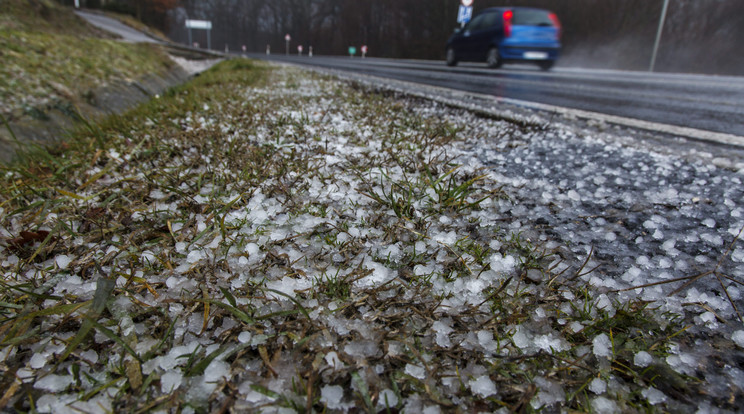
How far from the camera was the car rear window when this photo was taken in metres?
8.84

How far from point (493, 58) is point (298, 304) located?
10.7 metres

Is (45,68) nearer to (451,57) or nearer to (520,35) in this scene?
(520,35)

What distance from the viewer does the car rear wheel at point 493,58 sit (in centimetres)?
978

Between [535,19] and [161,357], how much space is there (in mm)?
10515

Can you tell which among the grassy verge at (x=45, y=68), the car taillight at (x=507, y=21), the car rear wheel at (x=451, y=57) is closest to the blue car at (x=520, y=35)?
the car taillight at (x=507, y=21)

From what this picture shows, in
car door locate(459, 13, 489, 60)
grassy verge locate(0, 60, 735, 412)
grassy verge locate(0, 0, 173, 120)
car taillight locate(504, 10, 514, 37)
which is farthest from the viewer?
car door locate(459, 13, 489, 60)

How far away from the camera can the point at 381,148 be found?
2016 millimetres

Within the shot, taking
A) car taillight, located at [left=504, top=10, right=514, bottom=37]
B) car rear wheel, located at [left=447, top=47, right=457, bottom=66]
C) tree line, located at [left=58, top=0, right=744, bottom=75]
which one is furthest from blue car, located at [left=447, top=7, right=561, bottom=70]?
tree line, located at [left=58, top=0, right=744, bottom=75]

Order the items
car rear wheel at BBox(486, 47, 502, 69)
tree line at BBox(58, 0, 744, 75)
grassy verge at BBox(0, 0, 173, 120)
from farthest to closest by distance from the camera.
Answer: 1. tree line at BBox(58, 0, 744, 75)
2. car rear wheel at BBox(486, 47, 502, 69)
3. grassy verge at BBox(0, 0, 173, 120)

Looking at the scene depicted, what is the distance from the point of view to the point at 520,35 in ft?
29.6

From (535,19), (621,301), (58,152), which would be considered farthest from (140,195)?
(535,19)

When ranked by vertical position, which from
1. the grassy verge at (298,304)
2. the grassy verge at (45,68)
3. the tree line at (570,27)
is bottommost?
the grassy verge at (298,304)

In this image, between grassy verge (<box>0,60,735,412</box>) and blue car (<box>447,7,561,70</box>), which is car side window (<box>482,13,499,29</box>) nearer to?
blue car (<box>447,7,561,70</box>)

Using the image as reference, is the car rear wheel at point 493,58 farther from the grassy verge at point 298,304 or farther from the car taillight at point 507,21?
the grassy verge at point 298,304
